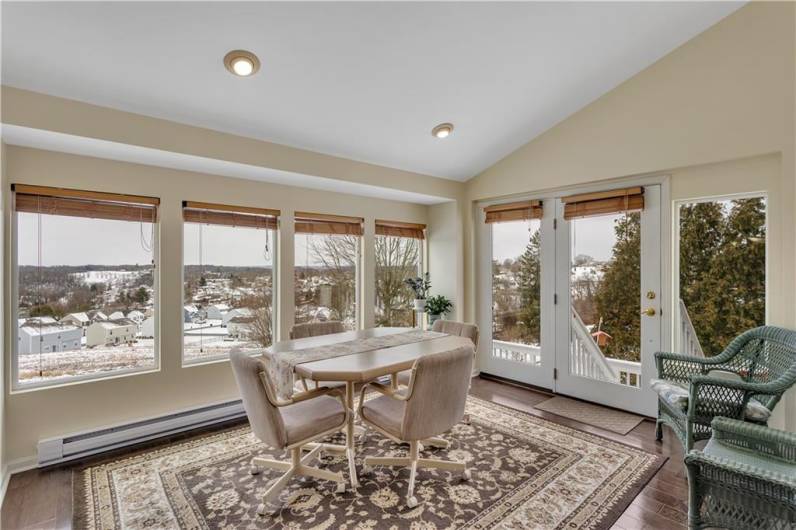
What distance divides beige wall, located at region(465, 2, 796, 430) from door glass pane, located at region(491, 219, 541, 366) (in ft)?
2.83

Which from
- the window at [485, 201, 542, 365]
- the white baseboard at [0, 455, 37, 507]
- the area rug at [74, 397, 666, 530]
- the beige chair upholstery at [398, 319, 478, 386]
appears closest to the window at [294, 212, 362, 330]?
the beige chair upholstery at [398, 319, 478, 386]

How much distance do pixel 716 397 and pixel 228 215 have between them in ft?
13.1

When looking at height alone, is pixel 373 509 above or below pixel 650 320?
below

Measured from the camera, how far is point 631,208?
349cm

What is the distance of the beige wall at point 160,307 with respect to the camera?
2.65m

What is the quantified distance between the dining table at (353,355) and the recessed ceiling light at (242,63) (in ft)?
6.12

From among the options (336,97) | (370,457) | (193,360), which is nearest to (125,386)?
(193,360)

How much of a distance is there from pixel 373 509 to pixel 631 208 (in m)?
3.24

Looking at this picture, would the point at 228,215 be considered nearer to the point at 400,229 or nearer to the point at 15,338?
the point at 15,338

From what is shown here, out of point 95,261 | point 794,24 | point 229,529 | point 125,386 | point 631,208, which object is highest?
point 794,24

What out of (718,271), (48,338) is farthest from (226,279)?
(718,271)

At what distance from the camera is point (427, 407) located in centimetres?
219

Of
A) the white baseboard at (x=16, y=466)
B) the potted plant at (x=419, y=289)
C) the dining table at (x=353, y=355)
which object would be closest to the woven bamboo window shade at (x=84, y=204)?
the dining table at (x=353, y=355)

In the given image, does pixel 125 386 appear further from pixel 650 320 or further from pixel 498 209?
pixel 650 320
